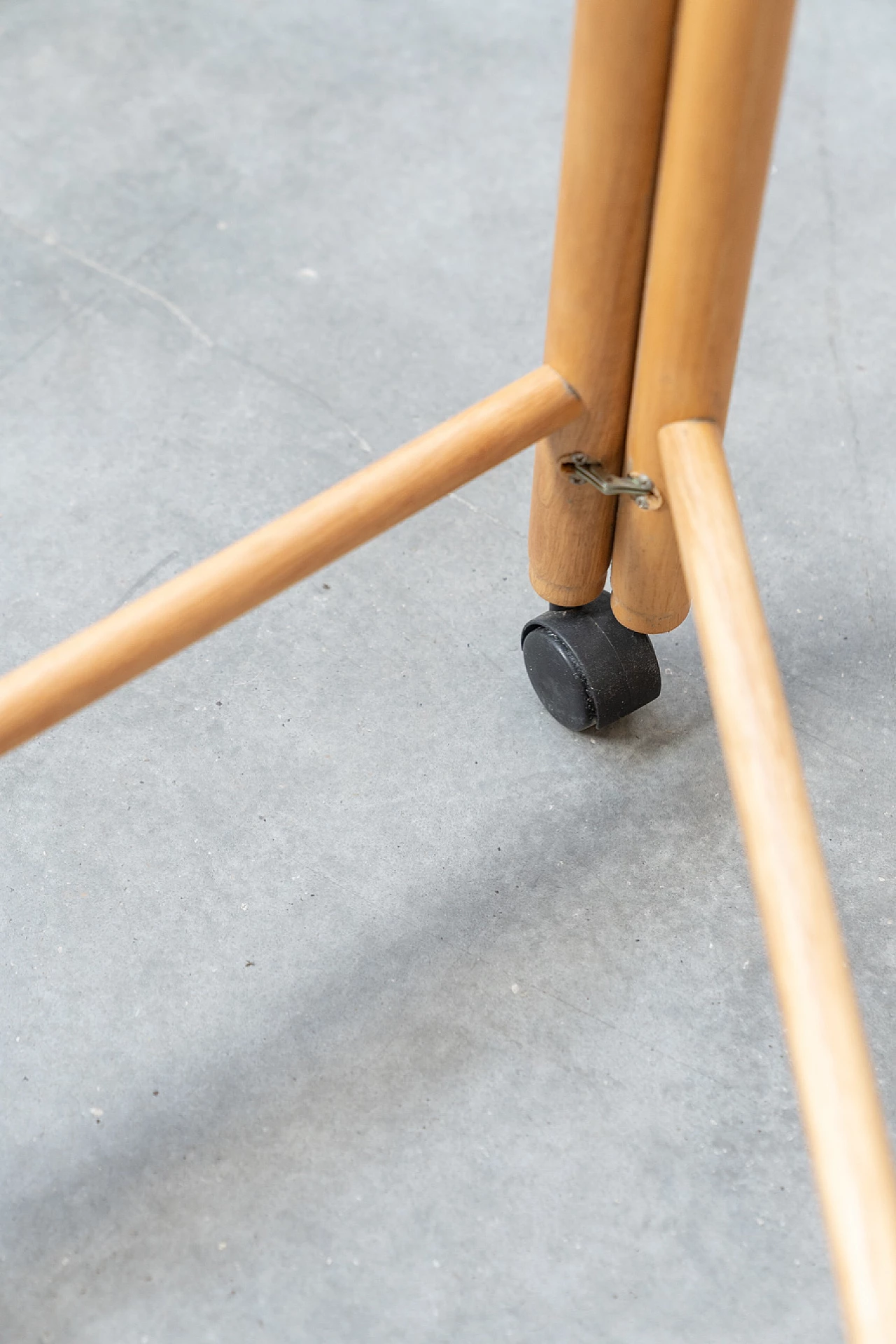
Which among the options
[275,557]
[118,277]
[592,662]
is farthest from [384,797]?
[118,277]

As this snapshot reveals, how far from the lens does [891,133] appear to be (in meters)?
1.92

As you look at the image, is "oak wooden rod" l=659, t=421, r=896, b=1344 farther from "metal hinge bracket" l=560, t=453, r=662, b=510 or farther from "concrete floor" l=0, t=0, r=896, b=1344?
"concrete floor" l=0, t=0, r=896, b=1344

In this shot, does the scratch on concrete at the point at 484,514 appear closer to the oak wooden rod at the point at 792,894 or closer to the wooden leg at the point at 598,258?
the wooden leg at the point at 598,258

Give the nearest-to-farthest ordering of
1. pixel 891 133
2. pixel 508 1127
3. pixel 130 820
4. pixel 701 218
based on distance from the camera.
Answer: pixel 701 218 < pixel 508 1127 < pixel 130 820 < pixel 891 133

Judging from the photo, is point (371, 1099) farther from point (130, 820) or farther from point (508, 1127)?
point (130, 820)

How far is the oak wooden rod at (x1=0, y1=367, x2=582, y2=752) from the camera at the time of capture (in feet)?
3.18

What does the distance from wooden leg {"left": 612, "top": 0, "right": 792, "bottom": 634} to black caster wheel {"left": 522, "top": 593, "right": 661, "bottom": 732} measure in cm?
11

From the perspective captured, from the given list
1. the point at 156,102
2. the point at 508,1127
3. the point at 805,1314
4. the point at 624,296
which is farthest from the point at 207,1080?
the point at 156,102

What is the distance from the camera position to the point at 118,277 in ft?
5.77

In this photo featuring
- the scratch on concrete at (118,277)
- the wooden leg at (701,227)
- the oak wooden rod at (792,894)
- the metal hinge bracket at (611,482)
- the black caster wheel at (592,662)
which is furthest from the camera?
the scratch on concrete at (118,277)

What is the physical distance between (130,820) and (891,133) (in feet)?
4.82

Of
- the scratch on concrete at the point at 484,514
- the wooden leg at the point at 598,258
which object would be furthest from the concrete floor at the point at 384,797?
the wooden leg at the point at 598,258

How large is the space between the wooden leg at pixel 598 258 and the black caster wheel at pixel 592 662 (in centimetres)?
3

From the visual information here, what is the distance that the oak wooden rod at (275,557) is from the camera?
970 millimetres
